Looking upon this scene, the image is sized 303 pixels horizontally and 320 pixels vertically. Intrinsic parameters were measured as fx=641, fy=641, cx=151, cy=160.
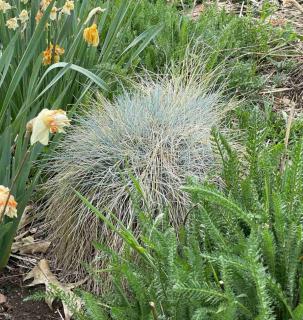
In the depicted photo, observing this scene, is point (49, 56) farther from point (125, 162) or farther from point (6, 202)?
point (6, 202)

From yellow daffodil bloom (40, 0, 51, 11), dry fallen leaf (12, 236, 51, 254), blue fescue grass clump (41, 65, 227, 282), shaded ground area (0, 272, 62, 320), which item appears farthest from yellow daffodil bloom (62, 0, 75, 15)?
shaded ground area (0, 272, 62, 320)

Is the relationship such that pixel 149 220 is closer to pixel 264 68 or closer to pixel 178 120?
pixel 178 120

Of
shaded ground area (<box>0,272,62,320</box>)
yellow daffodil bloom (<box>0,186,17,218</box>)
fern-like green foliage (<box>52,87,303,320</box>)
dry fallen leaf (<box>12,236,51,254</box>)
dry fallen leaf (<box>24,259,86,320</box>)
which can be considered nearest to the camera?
fern-like green foliage (<box>52,87,303,320</box>)

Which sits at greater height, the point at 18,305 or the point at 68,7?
the point at 68,7

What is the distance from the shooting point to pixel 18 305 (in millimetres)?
2285

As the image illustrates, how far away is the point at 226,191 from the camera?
228cm

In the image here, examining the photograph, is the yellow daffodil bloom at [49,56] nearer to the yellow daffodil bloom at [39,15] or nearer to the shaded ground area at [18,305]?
the yellow daffodil bloom at [39,15]

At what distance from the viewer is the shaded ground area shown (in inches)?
88.0

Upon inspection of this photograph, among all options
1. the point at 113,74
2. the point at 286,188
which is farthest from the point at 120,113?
the point at 286,188

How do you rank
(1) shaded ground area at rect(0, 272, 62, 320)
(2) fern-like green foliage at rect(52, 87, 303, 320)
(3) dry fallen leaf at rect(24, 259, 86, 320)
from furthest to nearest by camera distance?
(3) dry fallen leaf at rect(24, 259, 86, 320) < (1) shaded ground area at rect(0, 272, 62, 320) < (2) fern-like green foliage at rect(52, 87, 303, 320)

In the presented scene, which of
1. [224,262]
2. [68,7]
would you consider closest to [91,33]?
[68,7]

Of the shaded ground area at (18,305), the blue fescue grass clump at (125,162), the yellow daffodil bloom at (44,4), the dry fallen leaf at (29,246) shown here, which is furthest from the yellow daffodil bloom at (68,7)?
the shaded ground area at (18,305)

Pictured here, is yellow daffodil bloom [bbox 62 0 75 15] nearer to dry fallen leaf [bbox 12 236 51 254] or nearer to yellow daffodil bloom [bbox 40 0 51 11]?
yellow daffodil bloom [bbox 40 0 51 11]

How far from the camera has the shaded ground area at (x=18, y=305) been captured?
7.33 feet
